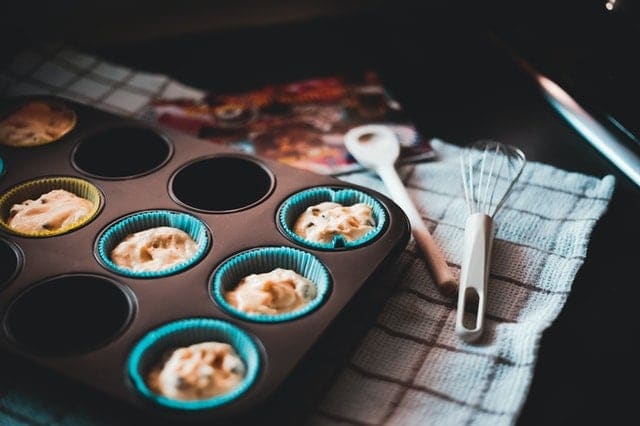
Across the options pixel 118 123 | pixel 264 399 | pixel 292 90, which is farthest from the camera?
pixel 292 90

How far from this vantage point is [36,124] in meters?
1.10

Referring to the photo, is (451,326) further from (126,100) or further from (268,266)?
(126,100)

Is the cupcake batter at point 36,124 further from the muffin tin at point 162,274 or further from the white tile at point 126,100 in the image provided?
the white tile at point 126,100

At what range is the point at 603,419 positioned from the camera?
29.4 inches

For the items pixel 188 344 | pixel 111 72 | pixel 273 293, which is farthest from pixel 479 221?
pixel 111 72

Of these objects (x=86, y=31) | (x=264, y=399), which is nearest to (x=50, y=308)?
(x=264, y=399)

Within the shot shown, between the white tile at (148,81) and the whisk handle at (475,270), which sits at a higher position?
the whisk handle at (475,270)

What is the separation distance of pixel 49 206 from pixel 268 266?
311mm

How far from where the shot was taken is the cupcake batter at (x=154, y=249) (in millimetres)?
864

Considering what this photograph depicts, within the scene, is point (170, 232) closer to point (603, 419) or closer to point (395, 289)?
point (395, 289)

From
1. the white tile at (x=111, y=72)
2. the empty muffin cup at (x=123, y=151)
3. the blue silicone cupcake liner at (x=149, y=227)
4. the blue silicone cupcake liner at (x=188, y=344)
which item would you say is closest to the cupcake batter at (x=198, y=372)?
the blue silicone cupcake liner at (x=188, y=344)

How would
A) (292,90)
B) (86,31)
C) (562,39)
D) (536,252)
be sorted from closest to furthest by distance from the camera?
(536,252) → (562,39) → (292,90) → (86,31)

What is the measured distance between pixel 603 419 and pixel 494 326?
0.52 feet

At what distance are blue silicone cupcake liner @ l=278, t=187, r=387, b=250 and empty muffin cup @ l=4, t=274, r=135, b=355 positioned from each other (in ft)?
0.72
